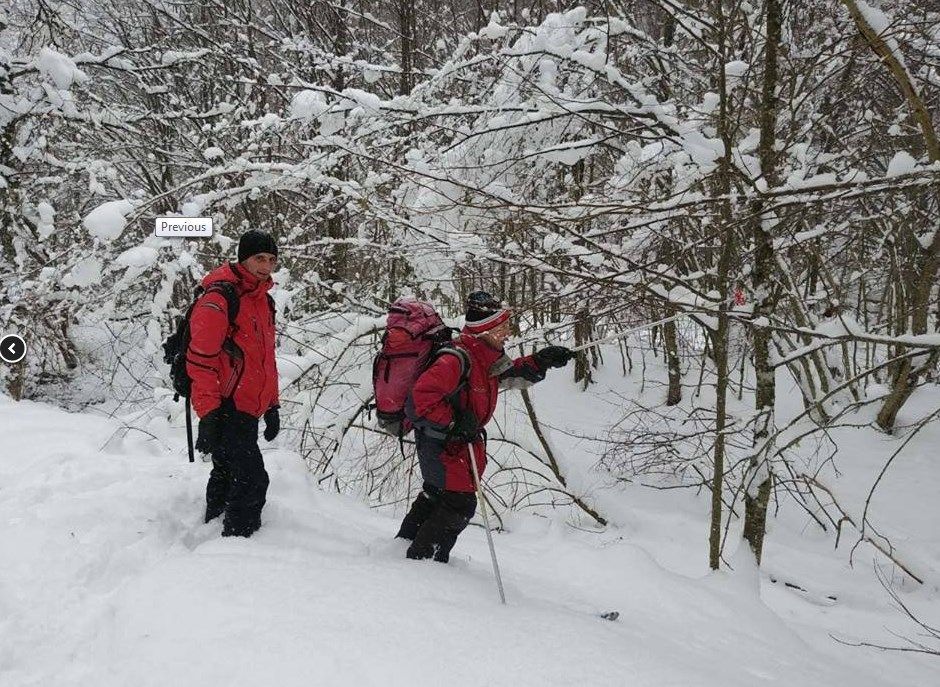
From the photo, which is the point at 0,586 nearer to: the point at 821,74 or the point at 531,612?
the point at 531,612

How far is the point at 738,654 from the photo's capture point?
3234mm

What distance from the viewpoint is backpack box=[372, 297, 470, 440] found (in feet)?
11.6

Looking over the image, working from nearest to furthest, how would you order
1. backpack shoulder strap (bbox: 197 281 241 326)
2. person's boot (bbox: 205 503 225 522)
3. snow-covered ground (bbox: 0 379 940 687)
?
snow-covered ground (bbox: 0 379 940 687) < backpack shoulder strap (bbox: 197 281 241 326) < person's boot (bbox: 205 503 225 522)

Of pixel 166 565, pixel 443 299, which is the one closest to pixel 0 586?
pixel 166 565

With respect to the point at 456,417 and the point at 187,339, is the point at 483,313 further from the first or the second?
the point at 187,339

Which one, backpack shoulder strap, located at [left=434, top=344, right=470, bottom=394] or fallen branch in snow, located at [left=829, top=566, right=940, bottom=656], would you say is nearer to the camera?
fallen branch in snow, located at [left=829, top=566, right=940, bottom=656]

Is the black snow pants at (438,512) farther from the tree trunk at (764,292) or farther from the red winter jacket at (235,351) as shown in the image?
the tree trunk at (764,292)

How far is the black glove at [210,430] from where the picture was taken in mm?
3232

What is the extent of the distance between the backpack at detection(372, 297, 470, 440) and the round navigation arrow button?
7.57 metres

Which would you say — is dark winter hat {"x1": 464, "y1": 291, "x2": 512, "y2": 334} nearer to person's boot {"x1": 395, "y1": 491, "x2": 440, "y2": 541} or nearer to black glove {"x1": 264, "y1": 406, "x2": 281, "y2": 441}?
person's boot {"x1": 395, "y1": 491, "x2": 440, "y2": 541}

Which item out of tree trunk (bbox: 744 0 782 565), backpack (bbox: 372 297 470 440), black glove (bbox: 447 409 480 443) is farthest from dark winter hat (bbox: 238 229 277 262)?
tree trunk (bbox: 744 0 782 565)

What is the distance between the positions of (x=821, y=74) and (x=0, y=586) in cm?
623

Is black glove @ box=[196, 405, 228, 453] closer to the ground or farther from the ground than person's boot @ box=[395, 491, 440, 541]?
farther from the ground

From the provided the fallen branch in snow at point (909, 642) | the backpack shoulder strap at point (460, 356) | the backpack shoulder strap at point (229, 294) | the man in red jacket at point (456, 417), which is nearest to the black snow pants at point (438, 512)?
the man in red jacket at point (456, 417)
